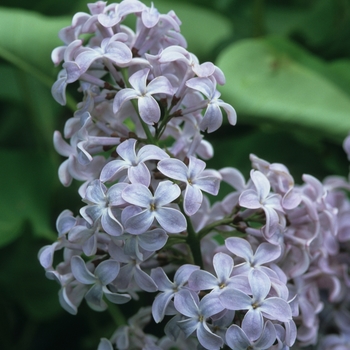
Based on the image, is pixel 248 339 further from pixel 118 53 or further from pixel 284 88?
pixel 284 88

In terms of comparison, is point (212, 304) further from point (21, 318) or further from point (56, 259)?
point (21, 318)

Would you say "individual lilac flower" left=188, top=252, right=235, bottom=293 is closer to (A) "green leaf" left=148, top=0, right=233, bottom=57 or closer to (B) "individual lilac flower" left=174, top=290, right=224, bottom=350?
(B) "individual lilac flower" left=174, top=290, right=224, bottom=350

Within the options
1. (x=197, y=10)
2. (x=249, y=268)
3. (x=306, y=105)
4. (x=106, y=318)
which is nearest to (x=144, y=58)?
(x=249, y=268)

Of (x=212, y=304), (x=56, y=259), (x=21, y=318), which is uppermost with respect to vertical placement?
(x=212, y=304)

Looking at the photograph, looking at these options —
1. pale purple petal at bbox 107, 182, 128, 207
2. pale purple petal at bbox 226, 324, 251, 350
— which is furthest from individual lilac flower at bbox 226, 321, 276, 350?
pale purple petal at bbox 107, 182, 128, 207

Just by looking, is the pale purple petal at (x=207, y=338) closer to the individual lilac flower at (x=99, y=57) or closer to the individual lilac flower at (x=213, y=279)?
the individual lilac flower at (x=213, y=279)

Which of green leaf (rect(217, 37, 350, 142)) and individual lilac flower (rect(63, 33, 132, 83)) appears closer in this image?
individual lilac flower (rect(63, 33, 132, 83))

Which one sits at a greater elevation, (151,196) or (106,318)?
(151,196)

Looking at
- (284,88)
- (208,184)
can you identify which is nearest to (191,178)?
(208,184)
